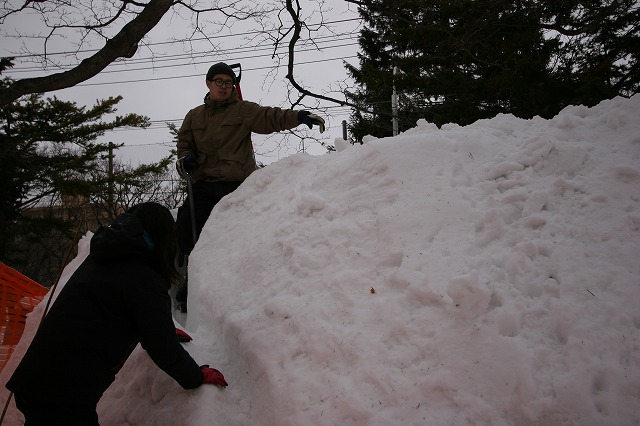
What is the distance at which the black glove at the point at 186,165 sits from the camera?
418 cm

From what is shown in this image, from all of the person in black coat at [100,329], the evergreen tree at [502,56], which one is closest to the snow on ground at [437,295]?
the person in black coat at [100,329]

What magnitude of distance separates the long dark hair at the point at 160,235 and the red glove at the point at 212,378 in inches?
21.6

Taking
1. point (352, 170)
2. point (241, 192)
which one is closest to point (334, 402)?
point (352, 170)

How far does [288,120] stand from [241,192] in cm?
88

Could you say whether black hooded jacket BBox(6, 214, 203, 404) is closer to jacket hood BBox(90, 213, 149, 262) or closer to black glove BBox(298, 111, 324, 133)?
jacket hood BBox(90, 213, 149, 262)

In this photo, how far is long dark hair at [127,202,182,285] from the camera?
83.3 inches

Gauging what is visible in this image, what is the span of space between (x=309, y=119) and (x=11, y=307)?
333 cm

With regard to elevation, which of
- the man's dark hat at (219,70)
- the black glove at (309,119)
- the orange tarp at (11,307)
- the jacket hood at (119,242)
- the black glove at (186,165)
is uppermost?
the man's dark hat at (219,70)

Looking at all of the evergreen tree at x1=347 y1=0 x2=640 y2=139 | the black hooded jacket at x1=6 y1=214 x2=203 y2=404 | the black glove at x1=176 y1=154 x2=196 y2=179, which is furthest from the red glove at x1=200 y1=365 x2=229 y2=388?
the evergreen tree at x1=347 y1=0 x2=640 y2=139

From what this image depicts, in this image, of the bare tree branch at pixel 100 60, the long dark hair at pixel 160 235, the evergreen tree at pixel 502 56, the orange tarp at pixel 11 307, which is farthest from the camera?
the evergreen tree at pixel 502 56

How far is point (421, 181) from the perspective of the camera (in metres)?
2.89

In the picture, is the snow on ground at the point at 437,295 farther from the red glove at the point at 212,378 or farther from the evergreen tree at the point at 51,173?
the evergreen tree at the point at 51,173

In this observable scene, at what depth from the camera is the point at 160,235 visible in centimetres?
213

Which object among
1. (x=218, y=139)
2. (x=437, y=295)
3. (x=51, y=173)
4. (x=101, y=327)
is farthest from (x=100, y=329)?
(x=51, y=173)
